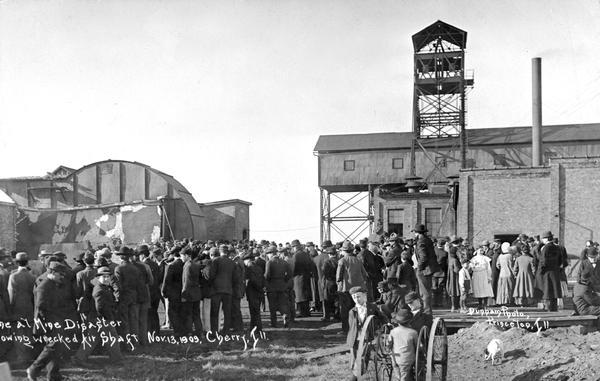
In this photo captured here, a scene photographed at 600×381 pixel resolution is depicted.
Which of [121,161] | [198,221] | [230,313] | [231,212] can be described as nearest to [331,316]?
[230,313]

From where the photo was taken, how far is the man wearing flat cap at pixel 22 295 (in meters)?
10.5

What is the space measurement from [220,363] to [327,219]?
3757 centimetres

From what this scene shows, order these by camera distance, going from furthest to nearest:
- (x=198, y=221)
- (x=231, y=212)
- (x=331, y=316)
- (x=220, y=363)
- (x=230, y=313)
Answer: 1. (x=231, y=212)
2. (x=198, y=221)
3. (x=331, y=316)
4. (x=230, y=313)
5. (x=220, y=363)

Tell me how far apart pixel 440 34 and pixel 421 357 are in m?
39.7

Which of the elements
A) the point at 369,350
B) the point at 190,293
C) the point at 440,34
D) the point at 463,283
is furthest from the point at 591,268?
the point at 440,34

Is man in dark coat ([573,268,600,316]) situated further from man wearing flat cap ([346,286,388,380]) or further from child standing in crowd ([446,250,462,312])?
man wearing flat cap ([346,286,388,380])

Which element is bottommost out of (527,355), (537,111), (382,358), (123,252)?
(527,355)

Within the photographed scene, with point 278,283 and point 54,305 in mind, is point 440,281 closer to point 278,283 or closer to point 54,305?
point 278,283

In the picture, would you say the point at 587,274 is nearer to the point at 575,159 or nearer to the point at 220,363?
the point at 220,363

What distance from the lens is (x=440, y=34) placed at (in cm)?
4447

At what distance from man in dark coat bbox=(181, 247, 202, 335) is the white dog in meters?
6.00

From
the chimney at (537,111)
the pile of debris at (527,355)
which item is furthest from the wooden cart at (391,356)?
the chimney at (537,111)

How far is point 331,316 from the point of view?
55.5ft

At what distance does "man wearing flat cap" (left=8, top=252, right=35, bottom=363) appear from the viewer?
10.5 m
